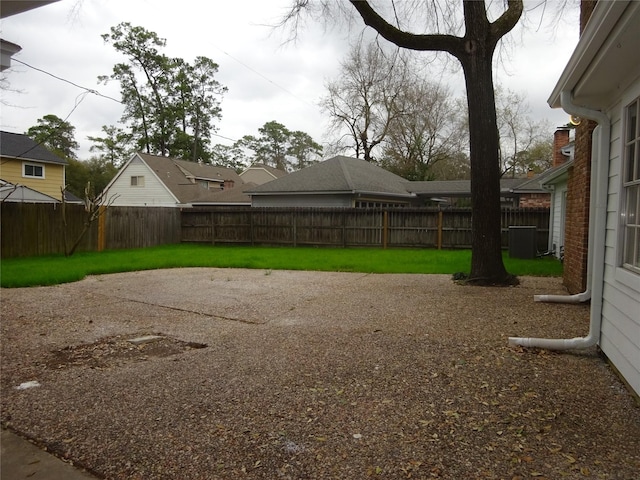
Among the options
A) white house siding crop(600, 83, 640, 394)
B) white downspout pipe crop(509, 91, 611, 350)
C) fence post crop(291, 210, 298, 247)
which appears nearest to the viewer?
white house siding crop(600, 83, 640, 394)

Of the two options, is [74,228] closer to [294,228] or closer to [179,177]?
[294,228]

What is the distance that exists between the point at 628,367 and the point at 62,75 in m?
16.5

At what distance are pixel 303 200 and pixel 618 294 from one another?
1842cm

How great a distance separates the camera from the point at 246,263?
13.3 meters

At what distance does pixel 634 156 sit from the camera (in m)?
3.85

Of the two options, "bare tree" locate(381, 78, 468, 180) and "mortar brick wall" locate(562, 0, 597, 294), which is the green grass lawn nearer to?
"mortar brick wall" locate(562, 0, 597, 294)

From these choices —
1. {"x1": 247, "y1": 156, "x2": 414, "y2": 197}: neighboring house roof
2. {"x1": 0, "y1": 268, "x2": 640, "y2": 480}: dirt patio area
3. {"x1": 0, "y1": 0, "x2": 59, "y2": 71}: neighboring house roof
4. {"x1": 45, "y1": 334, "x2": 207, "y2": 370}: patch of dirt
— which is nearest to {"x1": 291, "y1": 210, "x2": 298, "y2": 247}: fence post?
{"x1": 247, "y1": 156, "x2": 414, "y2": 197}: neighboring house roof

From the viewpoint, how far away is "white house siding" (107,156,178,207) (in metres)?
30.2

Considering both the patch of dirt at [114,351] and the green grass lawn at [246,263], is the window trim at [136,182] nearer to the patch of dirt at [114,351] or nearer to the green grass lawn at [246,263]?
the green grass lawn at [246,263]

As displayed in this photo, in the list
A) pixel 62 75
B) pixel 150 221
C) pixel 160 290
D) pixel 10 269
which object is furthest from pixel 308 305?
pixel 150 221

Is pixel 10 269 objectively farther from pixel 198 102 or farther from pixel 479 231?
pixel 198 102

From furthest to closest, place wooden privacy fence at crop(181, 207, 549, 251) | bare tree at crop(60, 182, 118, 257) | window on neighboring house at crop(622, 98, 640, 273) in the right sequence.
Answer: wooden privacy fence at crop(181, 207, 549, 251), bare tree at crop(60, 182, 118, 257), window on neighboring house at crop(622, 98, 640, 273)

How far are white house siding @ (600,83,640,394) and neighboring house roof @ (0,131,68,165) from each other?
2446 cm

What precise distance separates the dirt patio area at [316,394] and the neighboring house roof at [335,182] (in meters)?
14.2
